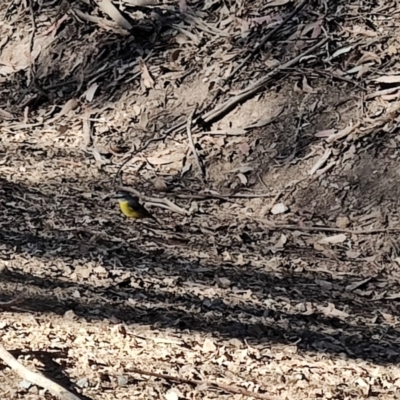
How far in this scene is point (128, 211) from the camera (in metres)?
6.61

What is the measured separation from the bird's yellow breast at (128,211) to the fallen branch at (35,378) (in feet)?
8.67

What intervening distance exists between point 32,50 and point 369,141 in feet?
13.6

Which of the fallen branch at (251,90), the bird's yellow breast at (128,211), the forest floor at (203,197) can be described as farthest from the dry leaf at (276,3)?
the bird's yellow breast at (128,211)

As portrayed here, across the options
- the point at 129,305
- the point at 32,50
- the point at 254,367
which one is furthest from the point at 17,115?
the point at 254,367

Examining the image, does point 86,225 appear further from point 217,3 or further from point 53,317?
point 217,3

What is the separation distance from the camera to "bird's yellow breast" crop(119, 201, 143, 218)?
21.6ft

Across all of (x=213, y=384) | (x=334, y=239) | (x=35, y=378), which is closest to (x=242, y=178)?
(x=334, y=239)

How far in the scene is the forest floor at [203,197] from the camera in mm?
4336

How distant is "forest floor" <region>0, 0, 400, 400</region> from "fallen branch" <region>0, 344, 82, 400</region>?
0.10 ft

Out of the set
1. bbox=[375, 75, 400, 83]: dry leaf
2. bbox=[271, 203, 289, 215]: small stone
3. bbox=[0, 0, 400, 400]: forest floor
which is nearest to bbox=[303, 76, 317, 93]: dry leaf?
bbox=[0, 0, 400, 400]: forest floor

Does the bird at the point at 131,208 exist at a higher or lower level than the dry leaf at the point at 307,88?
lower

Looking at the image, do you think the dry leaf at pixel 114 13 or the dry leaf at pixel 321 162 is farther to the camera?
the dry leaf at pixel 114 13

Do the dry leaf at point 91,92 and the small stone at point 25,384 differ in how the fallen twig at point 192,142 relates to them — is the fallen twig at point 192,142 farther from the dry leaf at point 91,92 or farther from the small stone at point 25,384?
the small stone at point 25,384

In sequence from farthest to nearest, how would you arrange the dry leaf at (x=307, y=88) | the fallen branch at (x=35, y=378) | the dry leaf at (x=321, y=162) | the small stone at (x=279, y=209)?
the dry leaf at (x=307, y=88), the dry leaf at (x=321, y=162), the small stone at (x=279, y=209), the fallen branch at (x=35, y=378)
